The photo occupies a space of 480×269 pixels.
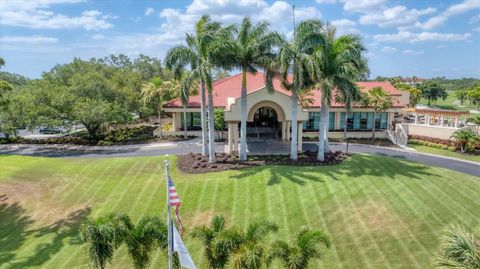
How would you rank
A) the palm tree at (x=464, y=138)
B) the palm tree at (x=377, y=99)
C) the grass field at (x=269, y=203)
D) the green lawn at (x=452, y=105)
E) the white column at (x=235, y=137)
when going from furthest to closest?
the green lawn at (x=452, y=105) < the palm tree at (x=377, y=99) < the palm tree at (x=464, y=138) < the white column at (x=235, y=137) < the grass field at (x=269, y=203)

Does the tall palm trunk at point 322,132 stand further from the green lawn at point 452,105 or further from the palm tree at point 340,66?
the green lawn at point 452,105

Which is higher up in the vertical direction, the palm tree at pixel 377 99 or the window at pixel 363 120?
the palm tree at pixel 377 99

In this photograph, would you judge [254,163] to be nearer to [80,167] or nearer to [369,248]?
[369,248]

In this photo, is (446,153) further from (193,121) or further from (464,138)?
(193,121)

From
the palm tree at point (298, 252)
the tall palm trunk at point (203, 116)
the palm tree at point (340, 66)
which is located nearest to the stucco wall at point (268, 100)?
A: the tall palm trunk at point (203, 116)

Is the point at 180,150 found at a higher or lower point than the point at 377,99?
lower

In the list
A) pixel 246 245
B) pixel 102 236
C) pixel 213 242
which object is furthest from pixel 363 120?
pixel 102 236
